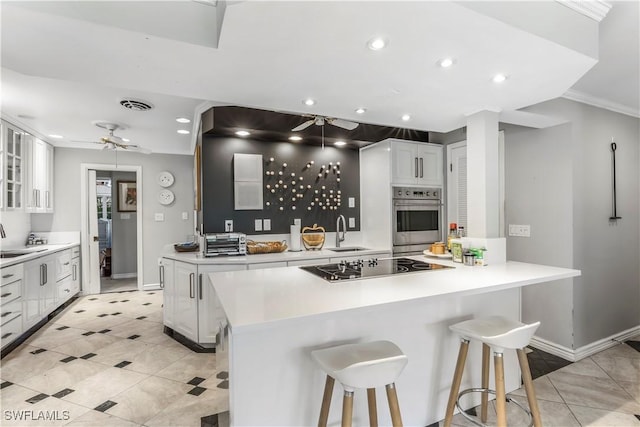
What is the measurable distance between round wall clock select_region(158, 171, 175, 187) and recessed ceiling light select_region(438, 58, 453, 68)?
4.93 meters

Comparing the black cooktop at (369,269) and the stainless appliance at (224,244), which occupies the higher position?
the stainless appliance at (224,244)

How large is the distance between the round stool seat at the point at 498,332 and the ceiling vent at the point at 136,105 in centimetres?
329

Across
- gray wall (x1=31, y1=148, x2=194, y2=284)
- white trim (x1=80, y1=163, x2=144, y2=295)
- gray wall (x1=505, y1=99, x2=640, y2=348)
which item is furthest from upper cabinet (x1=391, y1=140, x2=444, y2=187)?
white trim (x1=80, y1=163, x2=144, y2=295)

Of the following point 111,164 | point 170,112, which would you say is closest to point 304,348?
point 170,112

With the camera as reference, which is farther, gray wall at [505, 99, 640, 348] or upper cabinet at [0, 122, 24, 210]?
upper cabinet at [0, 122, 24, 210]

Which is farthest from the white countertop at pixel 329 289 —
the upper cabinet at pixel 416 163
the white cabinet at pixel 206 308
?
the upper cabinet at pixel 416 163

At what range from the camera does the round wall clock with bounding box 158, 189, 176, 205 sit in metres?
5.52

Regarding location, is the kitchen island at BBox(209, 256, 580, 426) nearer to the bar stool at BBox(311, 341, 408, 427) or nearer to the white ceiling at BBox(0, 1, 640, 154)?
the bar stool at BBox(311, 341, 408, 427)

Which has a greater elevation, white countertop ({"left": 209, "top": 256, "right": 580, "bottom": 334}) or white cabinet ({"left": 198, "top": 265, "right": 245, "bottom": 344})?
white countertop ({"left": 209, "top": 256, "right": 580, "bottom": 334})

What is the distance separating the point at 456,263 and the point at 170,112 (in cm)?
318

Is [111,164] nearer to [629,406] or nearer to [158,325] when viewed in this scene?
[158,325]

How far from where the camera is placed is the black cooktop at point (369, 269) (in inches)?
79.4

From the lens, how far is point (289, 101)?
231 cm

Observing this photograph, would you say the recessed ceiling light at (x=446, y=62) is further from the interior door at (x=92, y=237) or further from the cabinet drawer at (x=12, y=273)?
the interior door at (x=92, y=237)
